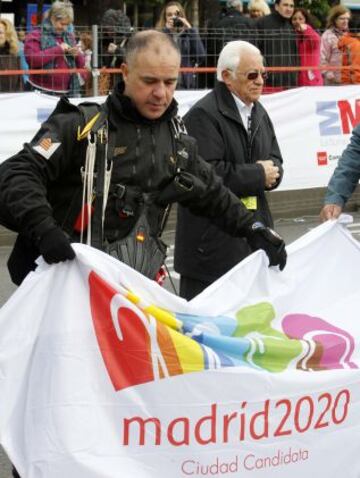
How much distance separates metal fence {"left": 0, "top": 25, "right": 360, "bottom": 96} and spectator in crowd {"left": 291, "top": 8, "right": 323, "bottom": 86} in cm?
2

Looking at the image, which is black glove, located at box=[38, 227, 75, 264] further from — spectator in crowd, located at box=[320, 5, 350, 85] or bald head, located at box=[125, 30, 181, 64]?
spectator in crowd, located at box=[320, 5, 350, 85]

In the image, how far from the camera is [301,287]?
→ 15.1 feet

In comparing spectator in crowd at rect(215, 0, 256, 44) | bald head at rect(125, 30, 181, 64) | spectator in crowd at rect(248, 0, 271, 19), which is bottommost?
bald head at rect(125, 30, 181, 64)

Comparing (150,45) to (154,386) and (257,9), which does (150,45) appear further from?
(257,9)

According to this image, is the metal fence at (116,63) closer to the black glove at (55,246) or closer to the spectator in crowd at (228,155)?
the spectator in crowd at (228,155)

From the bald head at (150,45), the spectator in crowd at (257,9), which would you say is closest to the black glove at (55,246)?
the bald head at (150,45)

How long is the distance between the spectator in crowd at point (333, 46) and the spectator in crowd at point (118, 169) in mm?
9503

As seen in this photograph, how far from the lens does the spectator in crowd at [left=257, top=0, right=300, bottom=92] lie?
12.9 meters

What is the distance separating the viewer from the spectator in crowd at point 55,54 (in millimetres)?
11297

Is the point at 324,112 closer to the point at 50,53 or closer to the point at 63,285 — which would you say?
the point at 50,53

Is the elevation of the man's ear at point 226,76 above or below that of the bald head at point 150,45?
below

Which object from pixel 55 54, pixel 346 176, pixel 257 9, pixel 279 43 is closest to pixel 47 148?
pixel 346 176

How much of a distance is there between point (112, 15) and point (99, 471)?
886cm

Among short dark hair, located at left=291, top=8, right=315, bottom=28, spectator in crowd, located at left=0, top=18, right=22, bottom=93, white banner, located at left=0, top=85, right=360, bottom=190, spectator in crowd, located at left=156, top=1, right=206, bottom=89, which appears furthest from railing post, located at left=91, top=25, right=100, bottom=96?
short dark hair, located at left=291, top=8, right=315, bottom=28
